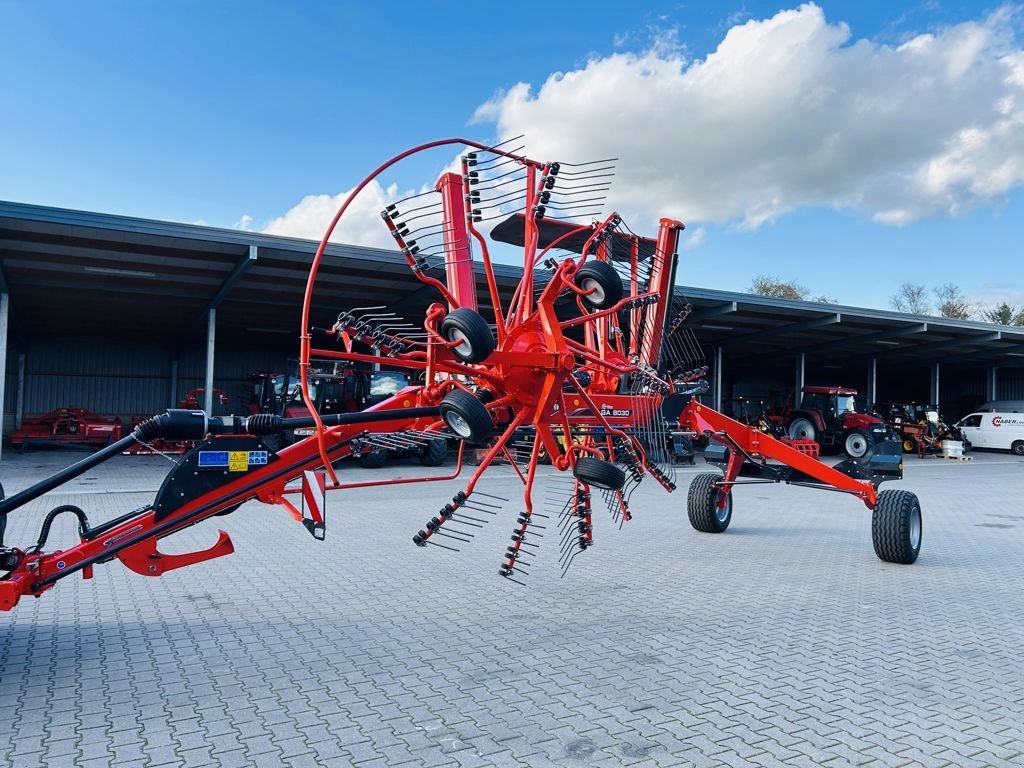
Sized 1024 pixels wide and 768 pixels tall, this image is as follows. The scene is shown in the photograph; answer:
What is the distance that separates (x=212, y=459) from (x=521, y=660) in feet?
7.21

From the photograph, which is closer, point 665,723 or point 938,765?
point 938,765

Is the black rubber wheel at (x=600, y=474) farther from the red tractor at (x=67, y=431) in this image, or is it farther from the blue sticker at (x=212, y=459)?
the red tractor at (x=67, y=431)

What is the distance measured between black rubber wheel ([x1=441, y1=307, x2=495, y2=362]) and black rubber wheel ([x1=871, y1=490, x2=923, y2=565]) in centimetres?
533

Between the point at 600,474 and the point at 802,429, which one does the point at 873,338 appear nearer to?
the point at 802,429

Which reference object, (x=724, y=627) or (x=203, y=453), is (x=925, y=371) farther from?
(x=203, y=453)

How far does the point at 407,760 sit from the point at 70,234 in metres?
14.2

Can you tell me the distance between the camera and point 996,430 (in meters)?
29.0

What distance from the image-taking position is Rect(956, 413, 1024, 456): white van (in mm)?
28422

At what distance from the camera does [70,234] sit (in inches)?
574

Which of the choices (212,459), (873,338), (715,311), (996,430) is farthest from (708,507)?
(996,430)

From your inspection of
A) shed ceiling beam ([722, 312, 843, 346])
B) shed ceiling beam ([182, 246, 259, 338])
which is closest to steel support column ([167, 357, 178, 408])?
shed ceiling beam ([182, 246, 259, 338])

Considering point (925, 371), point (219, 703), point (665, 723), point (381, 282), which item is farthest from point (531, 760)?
point (925, 371)

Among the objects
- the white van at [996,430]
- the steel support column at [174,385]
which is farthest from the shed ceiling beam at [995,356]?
the steel support column at [174,385]

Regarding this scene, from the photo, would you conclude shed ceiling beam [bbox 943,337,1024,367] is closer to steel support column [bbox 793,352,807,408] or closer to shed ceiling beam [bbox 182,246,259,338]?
steel support column [bbox 793,352,807,408]
